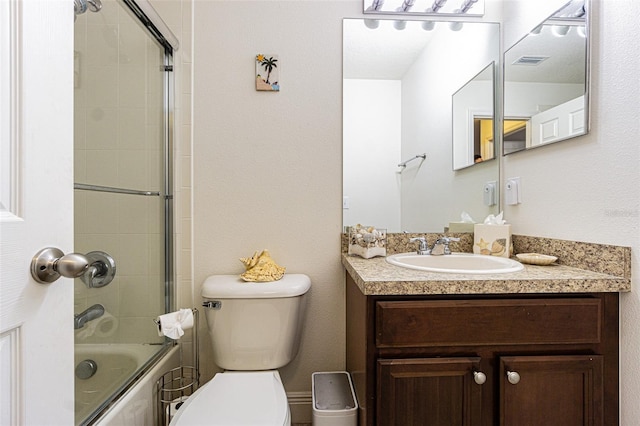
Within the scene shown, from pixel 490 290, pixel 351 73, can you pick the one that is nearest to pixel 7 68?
pixel 490 290

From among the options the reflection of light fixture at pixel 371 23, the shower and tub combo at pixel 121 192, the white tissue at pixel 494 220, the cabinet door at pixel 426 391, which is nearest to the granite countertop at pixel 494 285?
the cabinet door at pixel 426 391

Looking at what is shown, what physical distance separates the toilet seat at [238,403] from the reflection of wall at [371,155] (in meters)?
0.78

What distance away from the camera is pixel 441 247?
1.47 meters

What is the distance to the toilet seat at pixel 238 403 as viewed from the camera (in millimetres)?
982

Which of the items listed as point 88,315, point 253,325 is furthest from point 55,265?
point 253,325

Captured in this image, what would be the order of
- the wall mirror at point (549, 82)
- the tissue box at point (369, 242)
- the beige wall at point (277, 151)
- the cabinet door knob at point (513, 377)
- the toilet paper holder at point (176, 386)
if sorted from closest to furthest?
1. the cabinet door knob at point (513, 377)
2. the wall mirror at point (549, 82)
3. the toilet paper holder at point (176, 386)
4. the tissue box at point (369, 242)
5. the beige wall at point (277, 151)

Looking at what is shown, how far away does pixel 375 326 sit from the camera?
97cm

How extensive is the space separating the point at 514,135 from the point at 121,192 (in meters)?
1.68

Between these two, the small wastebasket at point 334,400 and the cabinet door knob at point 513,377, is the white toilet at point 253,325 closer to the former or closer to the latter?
the small wastebasket at point 334,400

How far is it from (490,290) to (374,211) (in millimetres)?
701

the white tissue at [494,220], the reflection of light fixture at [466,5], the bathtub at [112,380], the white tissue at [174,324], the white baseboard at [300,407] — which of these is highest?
the reflection of light fixture at [466,5]

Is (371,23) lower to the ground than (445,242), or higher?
higher

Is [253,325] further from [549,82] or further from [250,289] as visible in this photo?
[549,82]

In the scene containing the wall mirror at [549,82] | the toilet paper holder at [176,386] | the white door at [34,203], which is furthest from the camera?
the toilet paper holder at [176,386]
